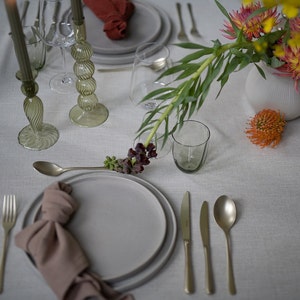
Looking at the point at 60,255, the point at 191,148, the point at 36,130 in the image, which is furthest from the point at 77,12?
the point at 60,255

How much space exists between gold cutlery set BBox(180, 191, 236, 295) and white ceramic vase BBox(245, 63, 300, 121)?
10.1 inches

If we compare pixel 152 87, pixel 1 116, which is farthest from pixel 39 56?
pixel 152 87

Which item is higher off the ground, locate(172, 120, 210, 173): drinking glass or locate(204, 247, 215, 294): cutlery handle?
locate(172, 120, 210, 173): drinking glass

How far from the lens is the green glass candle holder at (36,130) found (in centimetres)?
81

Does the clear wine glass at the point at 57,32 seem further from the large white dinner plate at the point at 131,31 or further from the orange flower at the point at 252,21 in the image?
the orange flower at the point at 252,21

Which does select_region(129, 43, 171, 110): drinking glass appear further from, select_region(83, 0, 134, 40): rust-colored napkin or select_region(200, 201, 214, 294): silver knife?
select_region(200, 201, 214, 294): silver knife

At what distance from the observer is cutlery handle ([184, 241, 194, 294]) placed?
0.63 m

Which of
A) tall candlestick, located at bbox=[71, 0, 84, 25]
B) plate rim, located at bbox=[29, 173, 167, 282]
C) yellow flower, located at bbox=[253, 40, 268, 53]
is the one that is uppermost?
tall candlestick, located at bbox=[71, 0, 84, 25]

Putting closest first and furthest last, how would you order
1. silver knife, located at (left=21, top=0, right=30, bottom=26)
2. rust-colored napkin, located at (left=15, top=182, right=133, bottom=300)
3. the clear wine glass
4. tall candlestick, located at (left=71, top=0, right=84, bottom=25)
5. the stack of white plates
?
rust-colored napkin, located at (left=15, top=182, right=133, bottom=300) → tall candlestick, located at (left=71, top=0, right=84, bottom=25) → the clear wine glass → the stack of white plates → silver knife, located at (left=21, top=0, right=30, bottom=26)

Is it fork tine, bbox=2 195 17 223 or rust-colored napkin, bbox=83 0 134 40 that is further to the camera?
rust-colored napkin, bbox=83 0 134 40

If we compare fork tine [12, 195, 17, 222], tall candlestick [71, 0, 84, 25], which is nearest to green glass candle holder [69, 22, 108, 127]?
tall candlestick [71, 0, 84, 25]

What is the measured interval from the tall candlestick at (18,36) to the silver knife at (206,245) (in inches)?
15.7

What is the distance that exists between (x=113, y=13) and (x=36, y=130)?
1.37ft

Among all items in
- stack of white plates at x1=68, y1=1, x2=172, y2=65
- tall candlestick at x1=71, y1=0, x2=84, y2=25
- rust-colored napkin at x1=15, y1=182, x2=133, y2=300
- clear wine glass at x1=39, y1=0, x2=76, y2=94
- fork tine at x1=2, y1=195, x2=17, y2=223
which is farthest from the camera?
stack of white plates at x1=68, y1=1, x2=172, y2=65
